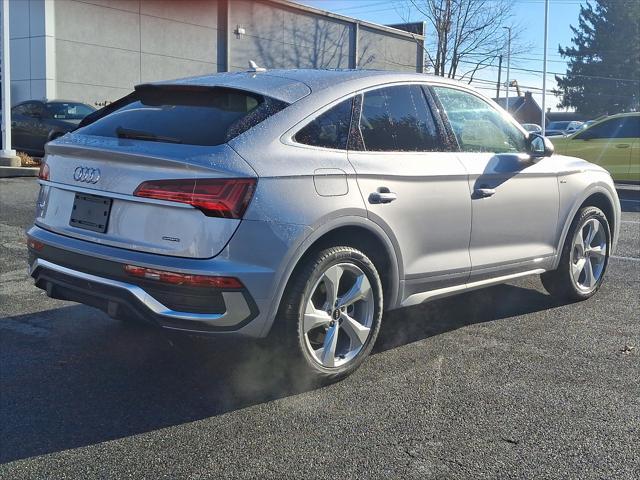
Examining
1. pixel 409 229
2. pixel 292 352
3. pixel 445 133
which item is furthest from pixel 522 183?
pixel 292 352

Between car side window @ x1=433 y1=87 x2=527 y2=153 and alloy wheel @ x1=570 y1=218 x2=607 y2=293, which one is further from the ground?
car side window @ x1=433 y1=87 x2=527 y2=153

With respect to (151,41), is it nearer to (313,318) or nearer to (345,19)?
(345,19)

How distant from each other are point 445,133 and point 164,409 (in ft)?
8.11

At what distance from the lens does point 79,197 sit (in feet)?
12.4

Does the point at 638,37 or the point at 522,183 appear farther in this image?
the point at 638,37

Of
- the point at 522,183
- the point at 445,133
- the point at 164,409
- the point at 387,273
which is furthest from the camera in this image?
the point at 522,183

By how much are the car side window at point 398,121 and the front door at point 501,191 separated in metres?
0.23

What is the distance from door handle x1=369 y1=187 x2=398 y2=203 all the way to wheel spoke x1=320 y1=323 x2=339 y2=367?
0.73 m

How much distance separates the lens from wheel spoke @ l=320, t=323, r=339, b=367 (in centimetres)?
386

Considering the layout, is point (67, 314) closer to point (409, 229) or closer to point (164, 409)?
point (164, 409)

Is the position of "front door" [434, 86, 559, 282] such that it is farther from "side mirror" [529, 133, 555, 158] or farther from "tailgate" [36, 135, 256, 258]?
"tailgate" [36, 135, 256, 258]

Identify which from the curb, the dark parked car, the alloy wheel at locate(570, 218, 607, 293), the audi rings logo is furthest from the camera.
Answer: the dark parked car

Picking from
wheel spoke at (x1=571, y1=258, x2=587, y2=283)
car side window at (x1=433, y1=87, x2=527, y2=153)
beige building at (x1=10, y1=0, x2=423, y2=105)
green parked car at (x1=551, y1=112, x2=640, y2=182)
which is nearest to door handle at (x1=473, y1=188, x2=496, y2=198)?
car side window at (x1=433, y1=87, x2=527, y2=153)

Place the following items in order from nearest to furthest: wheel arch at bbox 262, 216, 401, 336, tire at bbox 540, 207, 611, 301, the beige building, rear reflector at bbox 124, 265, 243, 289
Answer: rear reflector at bbox 124, 265, 243, 289 < wheel arch at bbox 262, 216, 401, 336 < tire at bbox 540, 207, 611, 301 < the beige building
